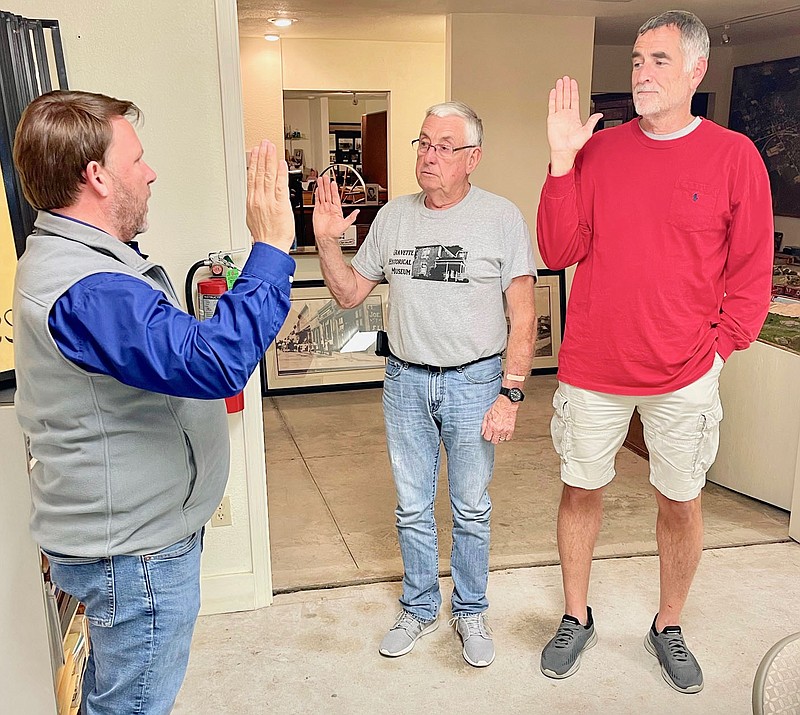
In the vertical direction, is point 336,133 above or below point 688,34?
below

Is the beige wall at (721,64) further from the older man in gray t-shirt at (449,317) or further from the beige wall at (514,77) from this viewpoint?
the older man in gray t-shirt at (449,317)

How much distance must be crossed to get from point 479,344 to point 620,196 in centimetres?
56

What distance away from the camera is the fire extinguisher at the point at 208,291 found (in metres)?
2.40

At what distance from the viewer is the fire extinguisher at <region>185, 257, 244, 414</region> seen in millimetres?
2402

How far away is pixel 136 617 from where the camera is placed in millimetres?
1480

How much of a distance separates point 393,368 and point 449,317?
0.85ft

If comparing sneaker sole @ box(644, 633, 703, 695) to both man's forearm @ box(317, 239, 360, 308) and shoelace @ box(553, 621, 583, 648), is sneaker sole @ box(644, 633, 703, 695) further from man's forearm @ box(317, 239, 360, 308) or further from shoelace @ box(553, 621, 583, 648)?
man's forearm @ box(317, 239, 360, 308)

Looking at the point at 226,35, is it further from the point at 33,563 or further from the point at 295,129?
the point at 295,129

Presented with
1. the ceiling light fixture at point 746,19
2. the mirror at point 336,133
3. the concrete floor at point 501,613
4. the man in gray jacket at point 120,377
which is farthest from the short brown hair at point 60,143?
the ceiling light fixture at point 746,19

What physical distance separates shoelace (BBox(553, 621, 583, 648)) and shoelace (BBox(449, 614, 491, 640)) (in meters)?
0.22

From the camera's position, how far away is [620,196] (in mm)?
2174

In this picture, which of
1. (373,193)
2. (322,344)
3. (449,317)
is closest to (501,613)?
(449,317)

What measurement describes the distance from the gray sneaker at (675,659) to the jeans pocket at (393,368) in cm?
113

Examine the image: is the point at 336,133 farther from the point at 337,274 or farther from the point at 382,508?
the point at 337,274
